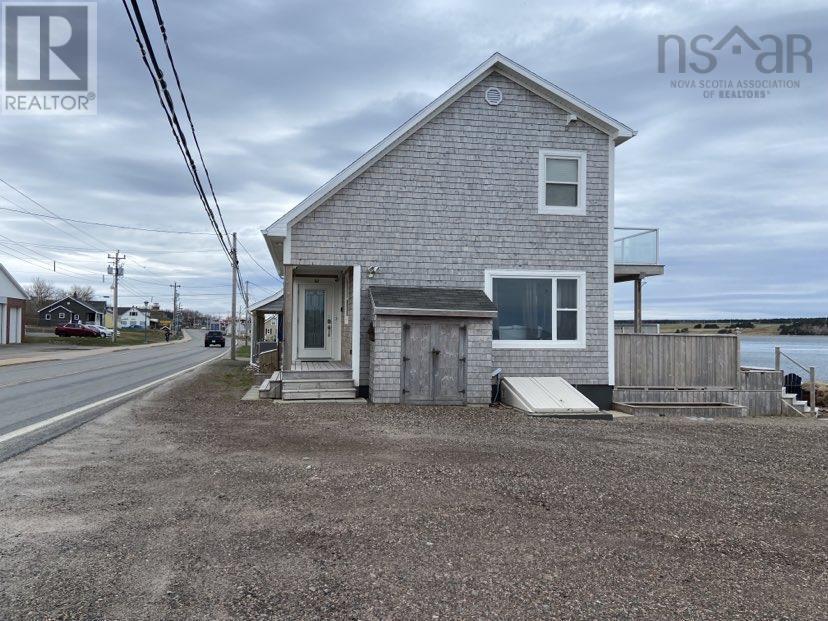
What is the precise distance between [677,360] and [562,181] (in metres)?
5.11

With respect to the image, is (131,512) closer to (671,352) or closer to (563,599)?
(563,599)

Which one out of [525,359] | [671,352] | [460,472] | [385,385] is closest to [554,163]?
[525,359]

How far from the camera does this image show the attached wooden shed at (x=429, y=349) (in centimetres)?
1153

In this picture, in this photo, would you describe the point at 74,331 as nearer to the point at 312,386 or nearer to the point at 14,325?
the point at 14,325

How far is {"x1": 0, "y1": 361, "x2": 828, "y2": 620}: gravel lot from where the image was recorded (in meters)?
3.39

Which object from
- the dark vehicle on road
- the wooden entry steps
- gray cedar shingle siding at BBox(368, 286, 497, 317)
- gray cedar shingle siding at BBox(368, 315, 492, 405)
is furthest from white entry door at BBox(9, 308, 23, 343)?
gray cedar shingle siding at BBox(368, 315, 492, 405)

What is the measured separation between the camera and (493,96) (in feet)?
42.3

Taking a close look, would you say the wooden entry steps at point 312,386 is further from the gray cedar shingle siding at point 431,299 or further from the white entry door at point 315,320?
the white entry door at point 315,320

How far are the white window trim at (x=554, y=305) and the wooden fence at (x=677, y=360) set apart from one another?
4.23 feet

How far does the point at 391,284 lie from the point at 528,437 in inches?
199

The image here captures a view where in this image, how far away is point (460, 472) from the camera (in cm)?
624

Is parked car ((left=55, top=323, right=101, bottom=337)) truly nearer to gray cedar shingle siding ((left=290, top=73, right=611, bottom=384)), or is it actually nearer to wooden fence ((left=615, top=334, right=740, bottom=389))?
gray cedar shingle siding ((left=290, top=73, right=611, bottom=384))

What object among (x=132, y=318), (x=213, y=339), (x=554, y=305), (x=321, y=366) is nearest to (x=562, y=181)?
(x=554, y=305)

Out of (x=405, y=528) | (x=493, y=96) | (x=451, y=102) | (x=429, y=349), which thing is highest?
(x=493, y=96)
